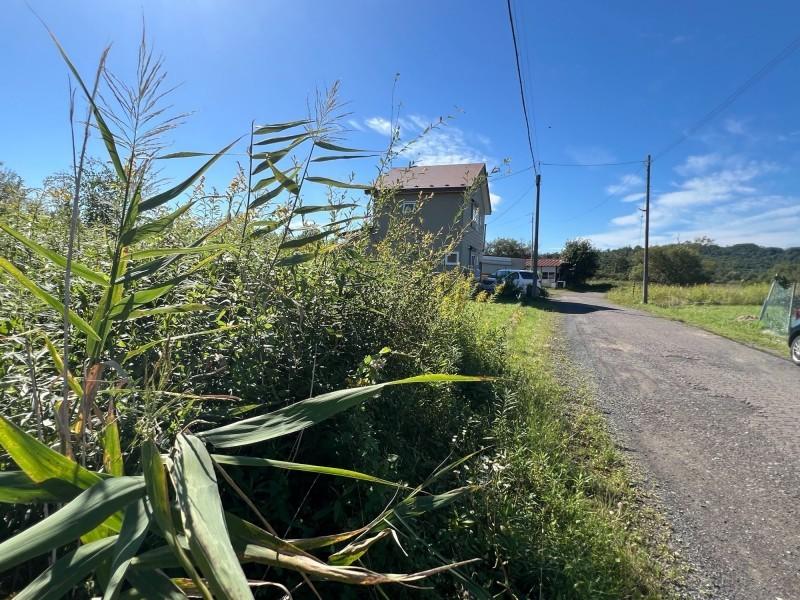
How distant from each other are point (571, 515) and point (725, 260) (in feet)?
264

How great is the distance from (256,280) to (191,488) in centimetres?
112

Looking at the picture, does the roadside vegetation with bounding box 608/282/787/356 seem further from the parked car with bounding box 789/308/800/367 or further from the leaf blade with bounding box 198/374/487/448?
the leaf blade with bounding box 198/374/487/448

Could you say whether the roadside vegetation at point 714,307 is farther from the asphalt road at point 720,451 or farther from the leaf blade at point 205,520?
the leaf blade at point 205,520

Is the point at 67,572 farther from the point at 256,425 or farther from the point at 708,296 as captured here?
the point at 708,296

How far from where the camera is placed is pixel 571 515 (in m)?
2.60

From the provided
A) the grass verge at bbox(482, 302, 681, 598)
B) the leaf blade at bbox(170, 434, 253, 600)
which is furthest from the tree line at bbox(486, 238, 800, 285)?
the leaf blade at bbox(170, 434, 253, 600)

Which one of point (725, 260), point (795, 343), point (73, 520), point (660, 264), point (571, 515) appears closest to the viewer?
point (73, 520)

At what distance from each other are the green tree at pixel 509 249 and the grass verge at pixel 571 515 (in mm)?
55011

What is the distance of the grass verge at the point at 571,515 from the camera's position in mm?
2139

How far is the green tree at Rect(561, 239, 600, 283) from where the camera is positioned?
50.0 metres

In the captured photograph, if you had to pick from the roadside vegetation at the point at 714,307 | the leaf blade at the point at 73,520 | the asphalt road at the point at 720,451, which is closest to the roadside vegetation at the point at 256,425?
the leaf blade at the point at 73,520

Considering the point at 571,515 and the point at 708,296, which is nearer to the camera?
the point at 571,515

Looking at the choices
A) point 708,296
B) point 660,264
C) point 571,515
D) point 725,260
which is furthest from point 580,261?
point 571,515

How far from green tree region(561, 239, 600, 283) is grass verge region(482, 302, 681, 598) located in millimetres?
50118
